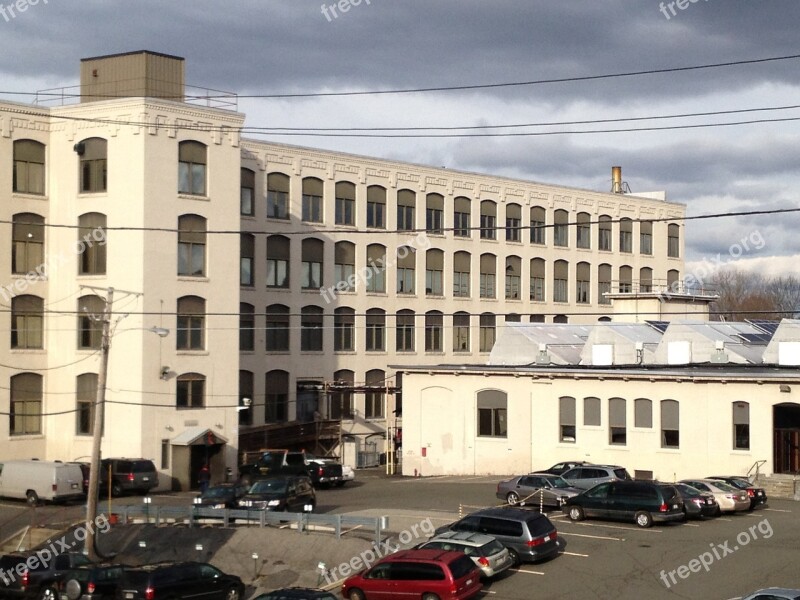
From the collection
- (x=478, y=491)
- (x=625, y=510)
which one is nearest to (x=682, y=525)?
(x=625, y=510)

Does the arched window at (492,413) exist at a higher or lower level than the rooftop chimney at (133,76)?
lower

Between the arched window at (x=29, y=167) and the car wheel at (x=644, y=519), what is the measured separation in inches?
1378

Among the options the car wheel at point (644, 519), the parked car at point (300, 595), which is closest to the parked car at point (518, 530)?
the car wheel at point (644, 519)

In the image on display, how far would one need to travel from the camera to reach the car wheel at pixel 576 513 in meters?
37.1

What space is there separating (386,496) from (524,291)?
39360 millimetres

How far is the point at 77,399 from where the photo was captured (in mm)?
55062

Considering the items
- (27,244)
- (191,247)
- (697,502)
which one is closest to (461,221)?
(191,247)

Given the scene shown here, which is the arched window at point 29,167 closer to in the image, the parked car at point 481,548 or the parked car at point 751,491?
the parked car at point 481,548

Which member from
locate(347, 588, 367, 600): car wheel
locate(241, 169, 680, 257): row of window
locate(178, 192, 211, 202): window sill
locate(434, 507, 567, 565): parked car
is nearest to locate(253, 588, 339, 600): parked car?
locate(347, 588, 367, 600): car wheel

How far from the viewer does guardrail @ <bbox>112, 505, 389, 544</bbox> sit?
33.0 metres

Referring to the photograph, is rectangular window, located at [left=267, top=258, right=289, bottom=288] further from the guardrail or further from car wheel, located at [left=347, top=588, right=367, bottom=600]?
car wheel, located at [left=347, top=588, right=367, bottom=600]

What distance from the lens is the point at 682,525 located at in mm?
36125

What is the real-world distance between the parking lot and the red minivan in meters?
1.54

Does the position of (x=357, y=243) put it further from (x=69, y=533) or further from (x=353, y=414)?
(x=69, y=533)
